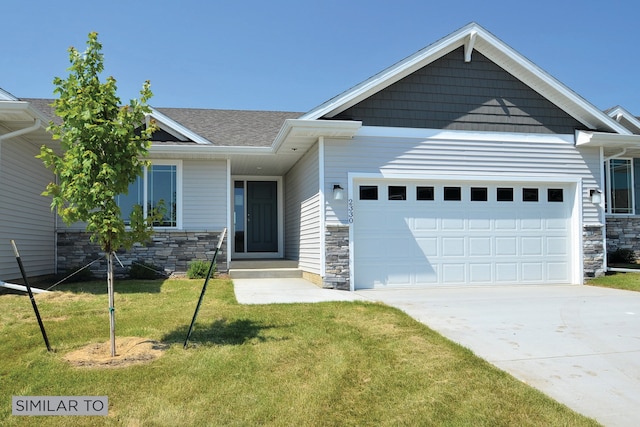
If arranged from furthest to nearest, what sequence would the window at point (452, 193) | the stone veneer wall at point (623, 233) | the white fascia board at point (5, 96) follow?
the stone veneer wall at point (623, 233) → the window at point (452, 193) → the white fascia board at point (5, 96)

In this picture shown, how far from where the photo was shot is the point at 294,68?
14.9 m

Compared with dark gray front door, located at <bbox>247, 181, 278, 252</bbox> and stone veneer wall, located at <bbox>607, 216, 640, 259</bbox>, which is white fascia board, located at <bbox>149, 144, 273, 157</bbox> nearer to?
dark gray front door, located at <bbox>247, 181, 278, 252</bbox>

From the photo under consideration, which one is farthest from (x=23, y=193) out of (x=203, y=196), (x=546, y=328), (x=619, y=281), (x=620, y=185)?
(x=620, y=185)

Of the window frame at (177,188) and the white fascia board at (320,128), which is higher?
the white fascia board at (320,128)

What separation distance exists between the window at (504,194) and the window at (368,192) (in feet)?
9.41

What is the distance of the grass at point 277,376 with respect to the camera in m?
3.52

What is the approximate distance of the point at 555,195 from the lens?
11.0 meters

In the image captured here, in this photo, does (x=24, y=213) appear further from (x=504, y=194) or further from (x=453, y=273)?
(x=504, y=194)

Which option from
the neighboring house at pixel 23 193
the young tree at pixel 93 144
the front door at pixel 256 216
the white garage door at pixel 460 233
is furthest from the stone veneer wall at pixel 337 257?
the neighboring house at pixel 23 193

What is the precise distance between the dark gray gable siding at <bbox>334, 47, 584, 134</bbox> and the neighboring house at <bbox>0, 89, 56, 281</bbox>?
5.96 m

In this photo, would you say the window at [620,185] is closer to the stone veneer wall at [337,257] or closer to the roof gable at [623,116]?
the roof gable at [623,116]

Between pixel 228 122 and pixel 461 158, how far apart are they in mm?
6778

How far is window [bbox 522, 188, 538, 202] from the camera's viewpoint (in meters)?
10.9

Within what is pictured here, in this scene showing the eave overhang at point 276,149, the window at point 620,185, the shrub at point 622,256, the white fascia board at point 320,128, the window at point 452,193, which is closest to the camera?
the white fascia board at point 320,128
